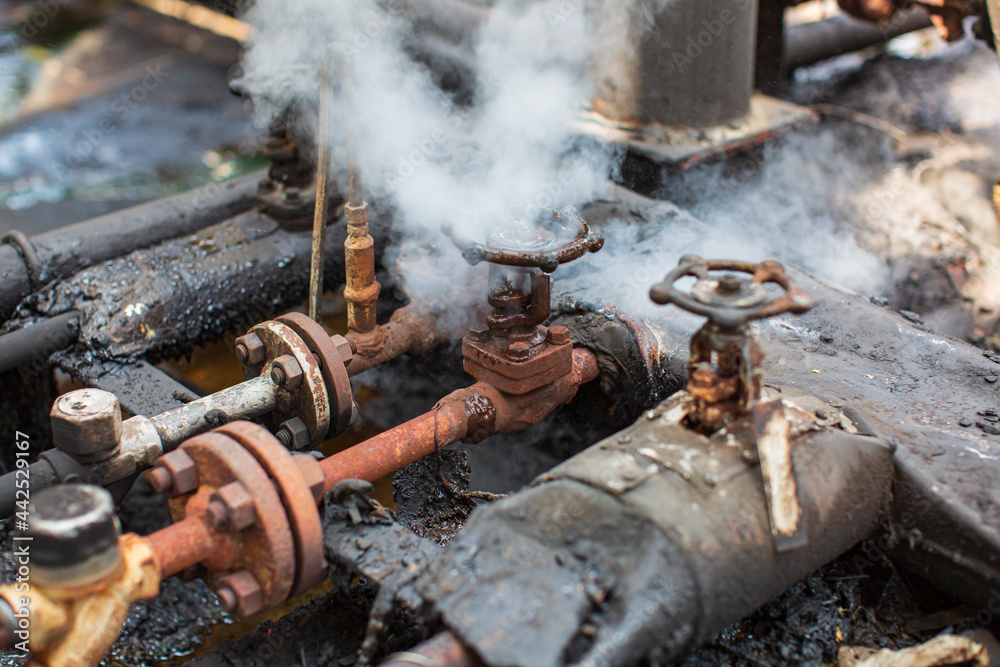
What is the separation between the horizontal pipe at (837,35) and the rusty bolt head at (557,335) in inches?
141

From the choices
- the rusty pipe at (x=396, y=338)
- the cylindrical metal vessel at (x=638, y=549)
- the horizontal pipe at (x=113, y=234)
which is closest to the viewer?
the cylindrical metal vessel at (x=638, y=549)

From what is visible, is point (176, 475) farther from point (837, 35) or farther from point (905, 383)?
point (837, 35)

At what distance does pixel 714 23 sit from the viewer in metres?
3.40

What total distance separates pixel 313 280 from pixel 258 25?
1555mm

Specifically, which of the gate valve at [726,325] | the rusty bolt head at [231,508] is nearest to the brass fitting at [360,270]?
the rusty bolt head at [231,508]

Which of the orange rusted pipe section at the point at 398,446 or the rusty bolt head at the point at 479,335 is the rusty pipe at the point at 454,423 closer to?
the orange rusted pipe section at the point at 398,446

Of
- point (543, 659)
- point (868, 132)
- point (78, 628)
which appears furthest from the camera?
point (868, 132)

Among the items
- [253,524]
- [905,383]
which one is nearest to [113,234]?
[253,524]

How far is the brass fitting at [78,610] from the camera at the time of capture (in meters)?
1.46

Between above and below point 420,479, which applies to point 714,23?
above

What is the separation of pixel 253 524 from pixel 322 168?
1.23m

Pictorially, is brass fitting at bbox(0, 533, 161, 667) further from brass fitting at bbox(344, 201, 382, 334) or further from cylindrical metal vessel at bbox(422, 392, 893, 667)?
brass fitting at bbox(344, 201, 382, 334)

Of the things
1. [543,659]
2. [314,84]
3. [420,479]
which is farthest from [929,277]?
[543,659]

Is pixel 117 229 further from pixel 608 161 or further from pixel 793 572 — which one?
pixel 793 572
